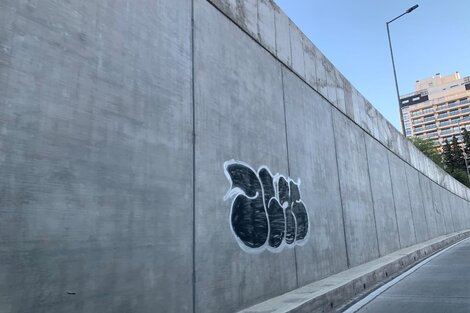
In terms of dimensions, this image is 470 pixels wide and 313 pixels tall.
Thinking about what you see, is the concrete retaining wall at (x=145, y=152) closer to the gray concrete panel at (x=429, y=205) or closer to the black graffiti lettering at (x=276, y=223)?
the black graffiti lettering at (x=276, y=223)

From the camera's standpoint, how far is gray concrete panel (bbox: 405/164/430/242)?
21203mm

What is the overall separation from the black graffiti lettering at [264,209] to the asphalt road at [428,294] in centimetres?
200

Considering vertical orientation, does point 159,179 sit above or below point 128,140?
below

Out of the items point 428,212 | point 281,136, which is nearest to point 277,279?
point 281,136

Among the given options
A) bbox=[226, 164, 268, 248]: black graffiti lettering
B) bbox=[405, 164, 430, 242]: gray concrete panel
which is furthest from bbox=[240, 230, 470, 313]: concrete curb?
bbox=[405, 164, 430, 242]: gray concrete panel

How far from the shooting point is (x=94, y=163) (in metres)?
4.00

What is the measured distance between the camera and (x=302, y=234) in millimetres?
8445

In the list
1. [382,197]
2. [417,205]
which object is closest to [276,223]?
[382,197]

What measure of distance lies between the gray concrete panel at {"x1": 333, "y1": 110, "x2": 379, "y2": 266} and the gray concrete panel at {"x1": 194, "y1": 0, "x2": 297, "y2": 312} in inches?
161

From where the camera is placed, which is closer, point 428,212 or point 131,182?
point 131,182

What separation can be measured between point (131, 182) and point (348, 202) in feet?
28.5

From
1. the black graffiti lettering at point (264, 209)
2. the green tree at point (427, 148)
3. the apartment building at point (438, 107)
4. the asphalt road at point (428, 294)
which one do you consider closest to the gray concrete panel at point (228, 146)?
the black graffiti lettering at point (264, 209)

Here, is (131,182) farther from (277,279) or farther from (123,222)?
(277,279)

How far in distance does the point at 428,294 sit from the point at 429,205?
20.4 m
